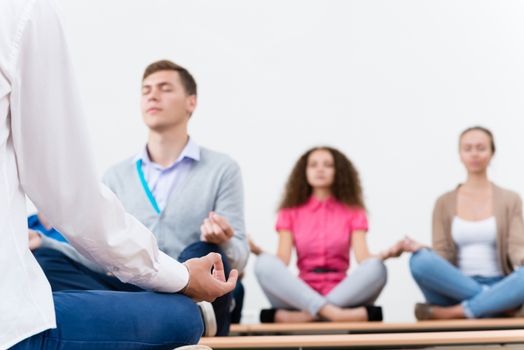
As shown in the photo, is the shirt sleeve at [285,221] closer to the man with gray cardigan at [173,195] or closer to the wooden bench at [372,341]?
the man with gray cardigan at [173,195]

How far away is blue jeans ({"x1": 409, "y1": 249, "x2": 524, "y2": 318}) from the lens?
3.25 m

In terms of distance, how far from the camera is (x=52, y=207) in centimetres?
101

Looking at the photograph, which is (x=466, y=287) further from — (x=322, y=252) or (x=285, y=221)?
(x=285, y=221)

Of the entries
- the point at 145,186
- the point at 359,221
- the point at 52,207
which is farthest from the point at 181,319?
the point at 359,221

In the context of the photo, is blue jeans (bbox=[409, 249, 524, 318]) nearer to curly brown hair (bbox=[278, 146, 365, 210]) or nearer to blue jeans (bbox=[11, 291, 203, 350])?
curly brown hair (bbox=[278, 146, 365, 210])

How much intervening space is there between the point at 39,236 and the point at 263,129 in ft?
7.52

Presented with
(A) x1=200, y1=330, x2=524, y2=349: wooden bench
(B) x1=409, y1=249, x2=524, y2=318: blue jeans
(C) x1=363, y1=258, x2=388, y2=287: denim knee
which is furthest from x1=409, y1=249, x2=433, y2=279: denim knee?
(A) x1=200, y1=330, x2=524, y2=349: wooden bench

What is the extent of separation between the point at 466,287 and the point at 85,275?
1.76 m

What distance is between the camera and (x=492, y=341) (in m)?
1.98

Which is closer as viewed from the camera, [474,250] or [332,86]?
[474,250]

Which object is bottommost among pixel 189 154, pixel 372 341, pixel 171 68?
pixel 372 341

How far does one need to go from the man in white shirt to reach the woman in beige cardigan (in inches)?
91.5

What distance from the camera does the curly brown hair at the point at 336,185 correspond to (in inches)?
149

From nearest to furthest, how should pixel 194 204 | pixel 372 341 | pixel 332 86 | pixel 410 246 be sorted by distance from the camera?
pixel 372 341 < pixel 194 204 < pixel 410 246 < pixel 332 86
